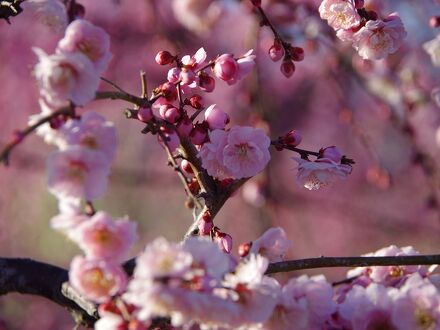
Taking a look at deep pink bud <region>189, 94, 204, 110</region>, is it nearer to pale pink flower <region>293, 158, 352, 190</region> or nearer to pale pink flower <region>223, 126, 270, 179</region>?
pale pink flower <region>223, 126, 270, 179</region>

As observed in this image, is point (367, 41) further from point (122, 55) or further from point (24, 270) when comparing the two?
point (122, 55)

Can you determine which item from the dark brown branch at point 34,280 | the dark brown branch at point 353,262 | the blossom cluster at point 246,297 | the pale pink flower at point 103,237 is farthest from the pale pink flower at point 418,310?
the dark brown branch at point 34,280

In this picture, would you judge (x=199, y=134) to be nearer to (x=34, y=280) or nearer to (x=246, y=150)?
(x=246, y=150)

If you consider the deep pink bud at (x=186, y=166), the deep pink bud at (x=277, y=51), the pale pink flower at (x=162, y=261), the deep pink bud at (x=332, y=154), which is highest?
the deep pink bud at (x=277, y=51)

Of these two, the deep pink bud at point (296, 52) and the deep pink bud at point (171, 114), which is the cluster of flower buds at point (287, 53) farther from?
the deep pink bud at point (171, 114)

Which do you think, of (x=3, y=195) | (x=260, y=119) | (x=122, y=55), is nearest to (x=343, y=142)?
(x=122, y=55)

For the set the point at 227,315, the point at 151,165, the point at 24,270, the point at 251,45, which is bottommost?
the point at 227,315

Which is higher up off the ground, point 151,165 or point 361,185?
point 151,165
